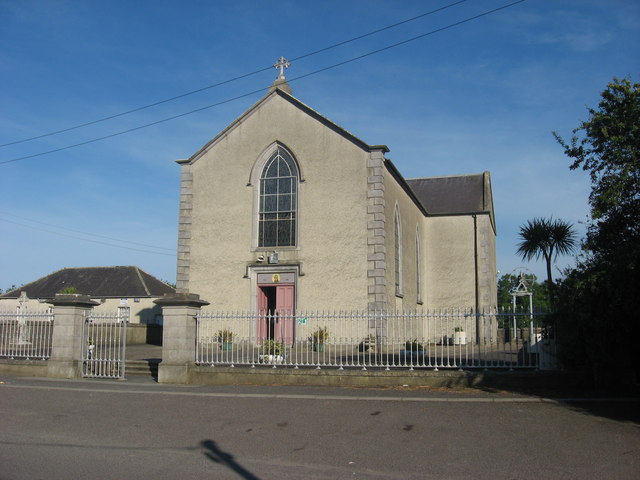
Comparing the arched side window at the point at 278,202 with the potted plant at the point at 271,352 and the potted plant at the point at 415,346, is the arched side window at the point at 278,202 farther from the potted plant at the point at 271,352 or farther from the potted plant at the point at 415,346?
the potted plant at the point at 415,346

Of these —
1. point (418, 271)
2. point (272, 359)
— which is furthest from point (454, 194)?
point (272, 359)

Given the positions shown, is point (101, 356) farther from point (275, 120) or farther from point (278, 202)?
point (275, 120)

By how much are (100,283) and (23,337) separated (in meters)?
31.3

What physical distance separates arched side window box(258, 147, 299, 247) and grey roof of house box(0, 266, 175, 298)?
2646 cm

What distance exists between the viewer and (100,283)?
47.9m

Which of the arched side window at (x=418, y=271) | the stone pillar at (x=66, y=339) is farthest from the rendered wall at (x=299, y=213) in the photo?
the arched side window at (x=418, y=271)

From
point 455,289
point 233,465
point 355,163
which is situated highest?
point 355,163

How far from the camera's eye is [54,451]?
7.57 m

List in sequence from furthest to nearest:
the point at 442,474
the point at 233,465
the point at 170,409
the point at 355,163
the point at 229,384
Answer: the point at 355,163 < the point at 229,384 < the point at 170,409 < the point at 233,465 < the point at 442,474

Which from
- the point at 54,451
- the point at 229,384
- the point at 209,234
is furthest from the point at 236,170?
the point at 54,451

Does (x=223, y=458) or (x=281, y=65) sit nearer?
(x=223, y=458)

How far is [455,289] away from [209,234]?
13727 mm

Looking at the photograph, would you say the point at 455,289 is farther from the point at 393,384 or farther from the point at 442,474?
the point at 442,474

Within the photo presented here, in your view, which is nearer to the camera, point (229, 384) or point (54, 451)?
point (54, 451)
